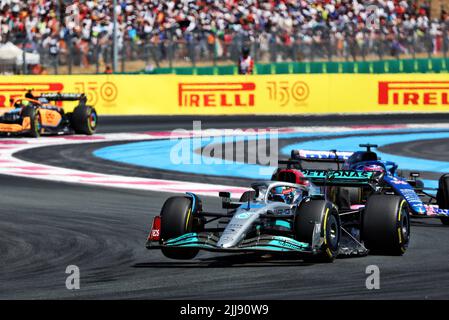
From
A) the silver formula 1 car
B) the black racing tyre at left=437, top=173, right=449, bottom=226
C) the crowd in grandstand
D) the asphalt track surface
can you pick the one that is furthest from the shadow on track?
the crowd in grandstand

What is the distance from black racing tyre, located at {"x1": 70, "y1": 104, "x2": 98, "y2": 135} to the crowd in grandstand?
755 centimetres

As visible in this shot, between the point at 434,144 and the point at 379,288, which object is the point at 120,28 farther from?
the point at 379,288

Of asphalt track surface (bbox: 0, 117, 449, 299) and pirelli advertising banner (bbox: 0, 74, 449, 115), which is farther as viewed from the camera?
pirelli advertising banner (bbox: 0, 74, 449, 115)

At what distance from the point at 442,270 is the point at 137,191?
817 centimetres

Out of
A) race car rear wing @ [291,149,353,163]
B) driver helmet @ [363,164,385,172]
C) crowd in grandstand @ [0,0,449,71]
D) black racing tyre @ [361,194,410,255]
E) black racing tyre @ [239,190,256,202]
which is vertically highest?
crowd in grandstand @ [0,0,449,71]

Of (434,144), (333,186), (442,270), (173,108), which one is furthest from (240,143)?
(442,270)

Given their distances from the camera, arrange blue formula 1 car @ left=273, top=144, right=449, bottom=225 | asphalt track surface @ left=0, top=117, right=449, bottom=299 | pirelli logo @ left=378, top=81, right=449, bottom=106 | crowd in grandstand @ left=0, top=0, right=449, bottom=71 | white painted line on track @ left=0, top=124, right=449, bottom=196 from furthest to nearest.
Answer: crowd in grandstand @ left=0, top=0, right=449, bottom=71
pirelli logo @ left=378, top=81, right=449, bottom=106
white painted line on track @ left=0, top=124, right=449, bottom=196
blue formula 1 car @ left=273, top=144, right=449, bottom=225
asphalt track surface @ left=0, top=117, right=449, bottom=299

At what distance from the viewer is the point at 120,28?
1598 inches

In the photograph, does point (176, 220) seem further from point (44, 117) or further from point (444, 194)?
point (44, 117)

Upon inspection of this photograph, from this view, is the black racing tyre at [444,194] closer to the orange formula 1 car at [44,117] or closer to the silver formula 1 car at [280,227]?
the silver formula 1 car at [280,227]

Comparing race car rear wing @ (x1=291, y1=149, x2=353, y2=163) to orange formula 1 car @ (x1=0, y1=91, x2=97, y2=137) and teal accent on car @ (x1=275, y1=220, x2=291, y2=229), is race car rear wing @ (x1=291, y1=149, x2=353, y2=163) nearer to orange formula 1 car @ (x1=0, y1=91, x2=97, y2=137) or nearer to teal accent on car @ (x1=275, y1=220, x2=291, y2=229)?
teal accent on car @ (x1=275, y1=220, x2=291, y2=229)

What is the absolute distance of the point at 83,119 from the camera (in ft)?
93.2

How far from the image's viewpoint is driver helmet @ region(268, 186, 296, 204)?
1090 cm

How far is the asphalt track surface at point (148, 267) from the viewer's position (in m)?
8.73
